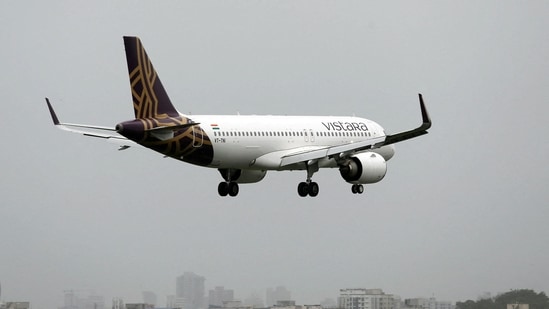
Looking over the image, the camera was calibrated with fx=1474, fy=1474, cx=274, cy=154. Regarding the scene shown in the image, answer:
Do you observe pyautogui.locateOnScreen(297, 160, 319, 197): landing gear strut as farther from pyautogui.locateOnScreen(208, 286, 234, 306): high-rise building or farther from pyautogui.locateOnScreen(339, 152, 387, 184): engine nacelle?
pyautogui.locateOnScreen(208, 286, 234, 306): high-rise building

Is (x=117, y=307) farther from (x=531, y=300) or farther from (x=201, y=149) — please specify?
(x=531, y=300)

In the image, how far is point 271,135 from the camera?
91.0 metres

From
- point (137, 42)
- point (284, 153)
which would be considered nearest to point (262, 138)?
point (284, 153)

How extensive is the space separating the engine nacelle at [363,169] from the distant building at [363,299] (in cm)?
919

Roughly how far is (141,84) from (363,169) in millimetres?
15930

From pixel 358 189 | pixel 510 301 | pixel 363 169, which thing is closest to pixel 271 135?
pixel 363 169

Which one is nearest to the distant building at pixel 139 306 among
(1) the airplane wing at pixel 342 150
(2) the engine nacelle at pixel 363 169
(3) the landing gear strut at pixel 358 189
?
(1) the airplane wing at pixel 342 150

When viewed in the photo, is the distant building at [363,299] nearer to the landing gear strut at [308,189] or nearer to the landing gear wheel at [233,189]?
the landing gear strut at [308,189]

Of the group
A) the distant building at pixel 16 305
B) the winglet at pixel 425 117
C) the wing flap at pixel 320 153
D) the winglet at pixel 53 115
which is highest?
the winglet at pixel 53 115

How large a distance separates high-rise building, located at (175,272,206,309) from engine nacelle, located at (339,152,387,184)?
14397 mm

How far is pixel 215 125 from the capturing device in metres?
86.9

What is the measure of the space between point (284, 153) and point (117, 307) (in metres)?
18.2

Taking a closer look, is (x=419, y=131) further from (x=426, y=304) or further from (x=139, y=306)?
(x=139, y=306)

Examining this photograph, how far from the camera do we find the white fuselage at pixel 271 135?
8719 cm
